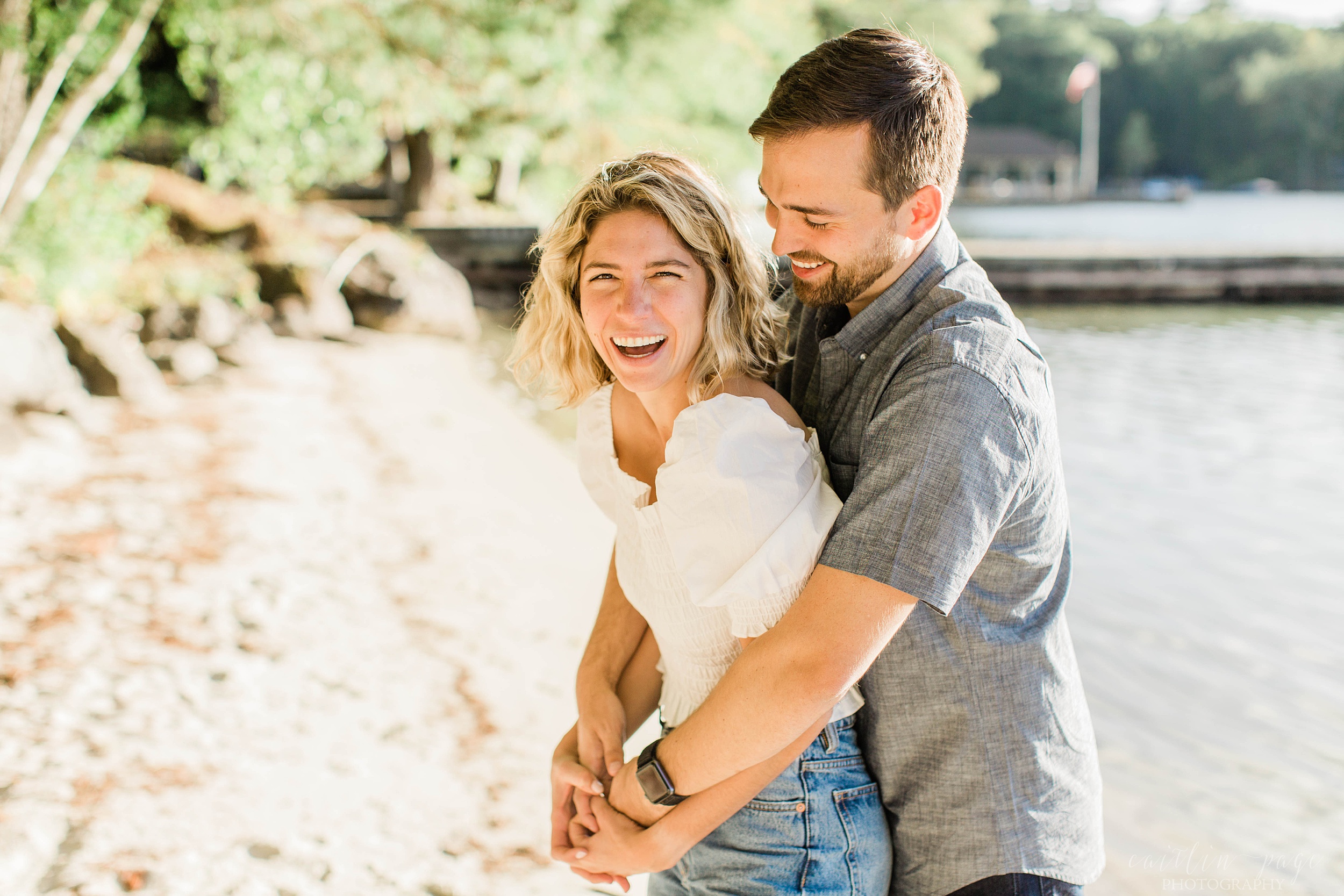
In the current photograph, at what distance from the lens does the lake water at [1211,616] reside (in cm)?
411

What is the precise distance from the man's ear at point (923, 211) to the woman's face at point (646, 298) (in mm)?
329

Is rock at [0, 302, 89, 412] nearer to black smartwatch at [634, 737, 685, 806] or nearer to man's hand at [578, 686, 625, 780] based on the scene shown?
man's hand at [578, 686, 625, 780]

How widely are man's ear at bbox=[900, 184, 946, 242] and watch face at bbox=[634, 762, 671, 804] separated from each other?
876 millimetres

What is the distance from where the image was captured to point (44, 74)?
9.36 meters

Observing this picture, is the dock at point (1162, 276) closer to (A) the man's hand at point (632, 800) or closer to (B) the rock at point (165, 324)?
(B) the rock at point (165, 324)

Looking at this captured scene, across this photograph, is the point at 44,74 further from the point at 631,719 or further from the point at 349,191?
the point at 349,191

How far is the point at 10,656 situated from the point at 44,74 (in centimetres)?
776

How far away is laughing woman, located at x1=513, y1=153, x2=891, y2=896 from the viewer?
1.35 metres

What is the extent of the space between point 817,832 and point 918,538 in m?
0.51

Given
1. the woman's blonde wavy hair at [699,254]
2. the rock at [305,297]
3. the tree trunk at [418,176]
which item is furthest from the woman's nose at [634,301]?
the tree trunk at [418,176]

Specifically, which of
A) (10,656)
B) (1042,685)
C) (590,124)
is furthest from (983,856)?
(590,124)

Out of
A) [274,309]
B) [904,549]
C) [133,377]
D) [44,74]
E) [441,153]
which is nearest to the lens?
[904,549]

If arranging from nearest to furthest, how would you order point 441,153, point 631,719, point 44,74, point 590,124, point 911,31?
point 911,31, point 631,719, point 44,74, point 590,124, point 441,153

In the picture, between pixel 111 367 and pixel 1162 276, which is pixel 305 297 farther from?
pixel 1162 276
